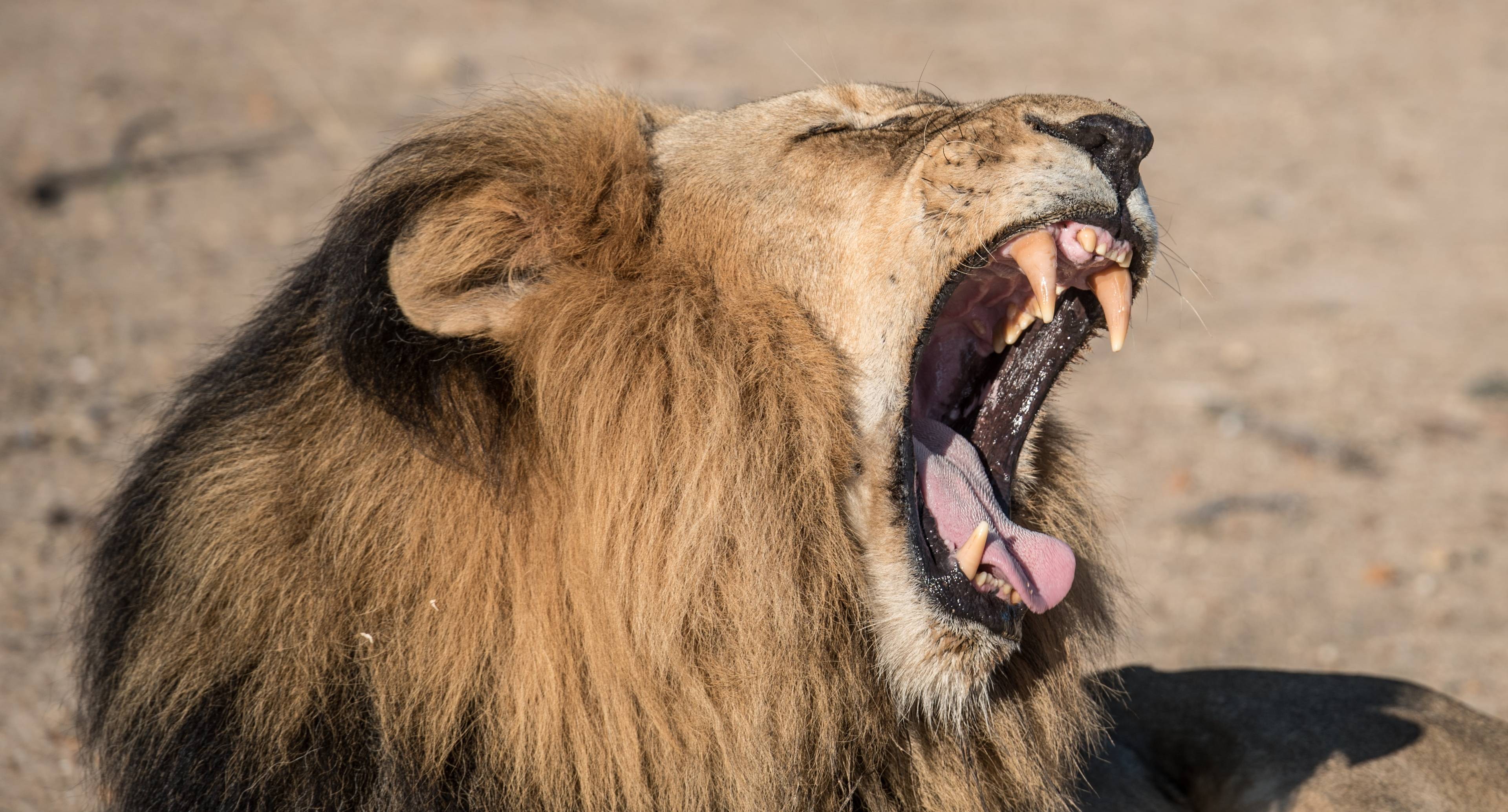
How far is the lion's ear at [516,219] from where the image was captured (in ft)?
6.55

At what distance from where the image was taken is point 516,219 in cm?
210

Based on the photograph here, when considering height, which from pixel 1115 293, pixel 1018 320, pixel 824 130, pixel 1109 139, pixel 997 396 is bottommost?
pixel 997 396

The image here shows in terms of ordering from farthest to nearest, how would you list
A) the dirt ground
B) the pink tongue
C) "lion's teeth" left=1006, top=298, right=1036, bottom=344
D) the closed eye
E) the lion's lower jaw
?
the dirt ground
"lion's teeth" left=1006, top=298, right=1036, bottom=344
the closed eye
the pink tongue
the lion's lower jaw

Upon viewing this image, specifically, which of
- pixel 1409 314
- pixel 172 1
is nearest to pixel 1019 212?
pixel 1409 314

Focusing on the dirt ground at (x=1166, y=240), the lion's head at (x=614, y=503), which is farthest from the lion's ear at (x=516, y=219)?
the dirt ground at (x=1166, y=240)

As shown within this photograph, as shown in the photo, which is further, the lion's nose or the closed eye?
the closed eye

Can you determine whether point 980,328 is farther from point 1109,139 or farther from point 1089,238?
point 1109,139

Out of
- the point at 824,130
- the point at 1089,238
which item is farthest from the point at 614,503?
the point at 1089,238

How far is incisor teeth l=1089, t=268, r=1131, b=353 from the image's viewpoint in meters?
2.31

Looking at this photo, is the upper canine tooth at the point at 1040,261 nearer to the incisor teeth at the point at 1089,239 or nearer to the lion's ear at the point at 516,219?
the incisor teeth at the point at 1089,239

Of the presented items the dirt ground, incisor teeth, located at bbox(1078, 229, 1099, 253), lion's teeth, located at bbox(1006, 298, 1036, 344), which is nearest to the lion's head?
incisor teeth, located at bbox(1078, 229, 1099, 253)

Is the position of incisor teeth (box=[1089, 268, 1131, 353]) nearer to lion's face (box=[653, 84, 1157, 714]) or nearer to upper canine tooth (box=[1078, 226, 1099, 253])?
lion's face (box=[653, 84, 1157, 714])

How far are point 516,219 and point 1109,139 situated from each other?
93 centimetres

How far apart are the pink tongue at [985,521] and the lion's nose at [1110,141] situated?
1.70 feet
